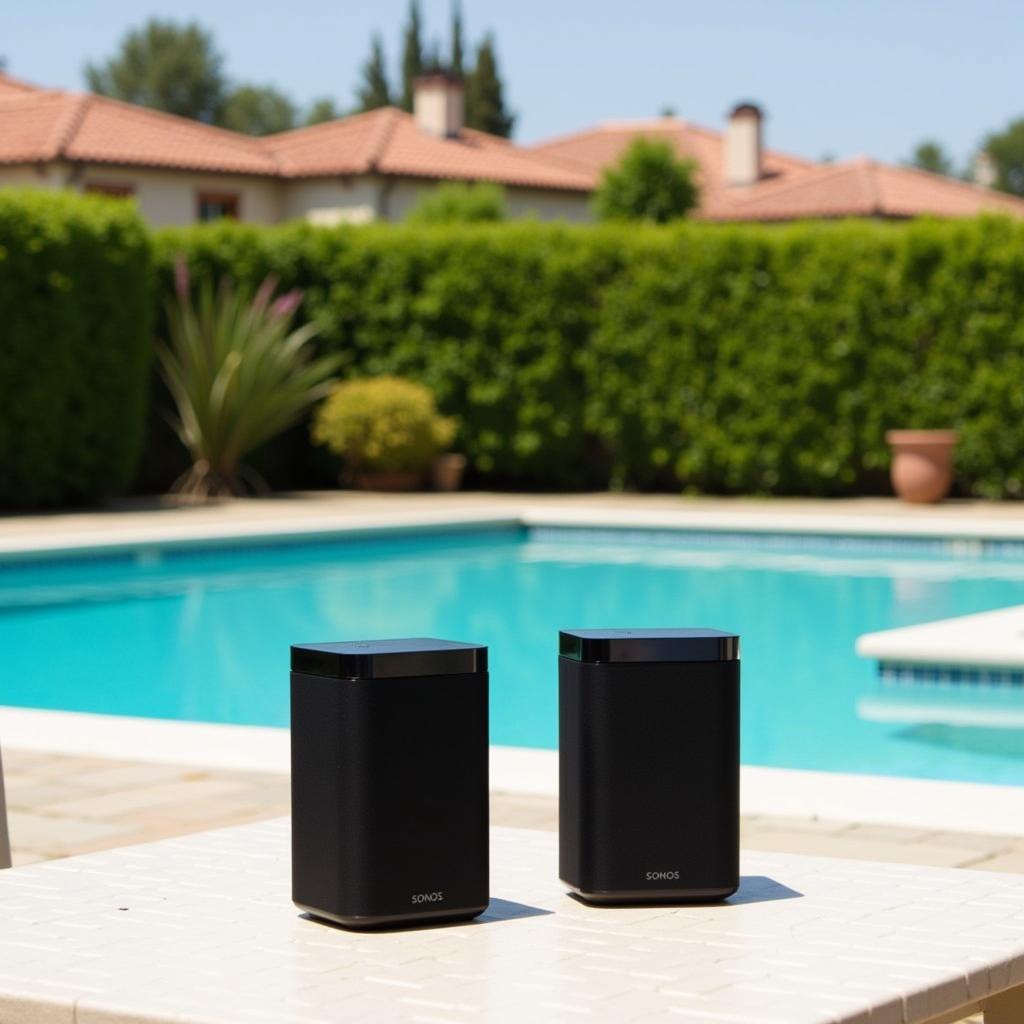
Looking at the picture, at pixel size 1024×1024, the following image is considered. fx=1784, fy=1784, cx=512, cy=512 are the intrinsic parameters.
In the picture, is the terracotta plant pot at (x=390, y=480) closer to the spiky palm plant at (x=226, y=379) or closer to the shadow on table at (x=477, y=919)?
the spiky palm plant at (x=226, y=379)

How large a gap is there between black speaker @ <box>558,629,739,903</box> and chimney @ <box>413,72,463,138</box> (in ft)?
115

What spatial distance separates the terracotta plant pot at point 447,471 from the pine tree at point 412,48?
50470mm

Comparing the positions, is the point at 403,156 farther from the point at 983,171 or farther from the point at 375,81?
the point at 983,171

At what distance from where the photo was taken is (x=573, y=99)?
193ft

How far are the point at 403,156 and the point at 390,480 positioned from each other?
55.9 feet

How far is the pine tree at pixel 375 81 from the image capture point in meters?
70.8

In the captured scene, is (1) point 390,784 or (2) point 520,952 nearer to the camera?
(2) point 520,952

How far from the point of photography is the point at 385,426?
18.2 m

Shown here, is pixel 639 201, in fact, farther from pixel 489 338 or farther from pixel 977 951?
pixel 977 951

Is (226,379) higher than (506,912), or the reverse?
(226,379)

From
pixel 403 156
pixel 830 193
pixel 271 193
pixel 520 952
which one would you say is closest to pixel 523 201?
pixel 403 156

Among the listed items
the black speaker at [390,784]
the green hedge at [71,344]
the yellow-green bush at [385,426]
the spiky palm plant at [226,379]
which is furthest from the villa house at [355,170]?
the black speaker at [390,784]

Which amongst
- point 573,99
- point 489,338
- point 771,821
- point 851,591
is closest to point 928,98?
point 573,99

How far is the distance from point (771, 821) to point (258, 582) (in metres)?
8.40
